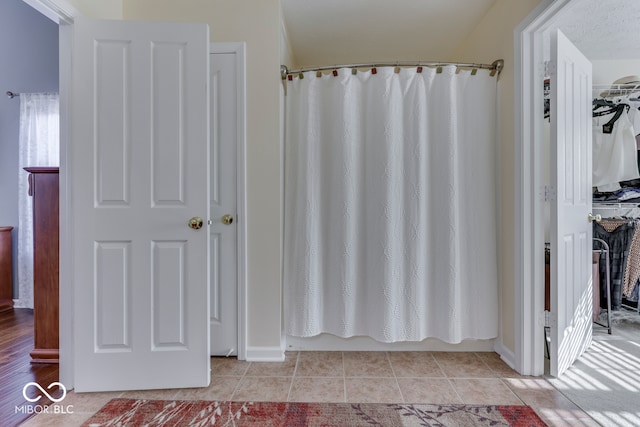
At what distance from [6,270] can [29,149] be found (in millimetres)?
1232

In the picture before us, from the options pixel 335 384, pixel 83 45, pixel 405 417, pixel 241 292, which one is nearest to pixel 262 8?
pixel 83 45

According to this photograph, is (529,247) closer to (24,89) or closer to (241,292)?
(241,292)

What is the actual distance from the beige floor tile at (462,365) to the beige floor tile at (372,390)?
0.40 metres

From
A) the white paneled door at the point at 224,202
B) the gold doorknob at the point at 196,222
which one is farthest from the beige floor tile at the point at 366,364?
the gold doorknob at the point at 196,222

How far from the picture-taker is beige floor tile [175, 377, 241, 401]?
1664 mm

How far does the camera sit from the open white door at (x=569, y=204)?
1796mm

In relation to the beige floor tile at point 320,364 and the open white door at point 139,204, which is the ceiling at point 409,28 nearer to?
the open white door at point 139,204

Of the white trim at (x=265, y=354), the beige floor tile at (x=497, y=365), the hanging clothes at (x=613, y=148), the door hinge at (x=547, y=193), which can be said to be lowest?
the beige floor tile at (x=497, y=365)

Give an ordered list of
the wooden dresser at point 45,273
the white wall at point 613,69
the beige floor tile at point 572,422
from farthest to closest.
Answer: the white wall at point 613,69, the wooden dresser at point 45,273, the beige floor tile at point 572,422

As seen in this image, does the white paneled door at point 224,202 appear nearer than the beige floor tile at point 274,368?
No

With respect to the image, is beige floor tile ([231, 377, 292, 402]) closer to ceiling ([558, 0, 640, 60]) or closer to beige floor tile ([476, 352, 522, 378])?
beige floor tile ([476, 352, 522, 378])

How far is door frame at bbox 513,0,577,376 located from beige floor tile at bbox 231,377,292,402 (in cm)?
141

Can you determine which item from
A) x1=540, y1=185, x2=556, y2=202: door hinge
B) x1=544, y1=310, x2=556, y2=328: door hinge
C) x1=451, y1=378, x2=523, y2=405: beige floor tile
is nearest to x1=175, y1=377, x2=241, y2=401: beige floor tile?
x1=451, y1=378, x2=523, y2=405: beige floor tile

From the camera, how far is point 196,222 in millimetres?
1719
